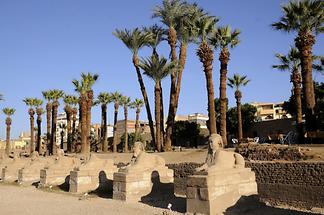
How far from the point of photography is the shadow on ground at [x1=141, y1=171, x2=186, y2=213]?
436 inches

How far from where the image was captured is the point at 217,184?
29.6ft

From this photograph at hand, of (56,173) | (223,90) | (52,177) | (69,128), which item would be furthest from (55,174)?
(69,128)

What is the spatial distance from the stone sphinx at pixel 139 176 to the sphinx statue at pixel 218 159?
9.98ft

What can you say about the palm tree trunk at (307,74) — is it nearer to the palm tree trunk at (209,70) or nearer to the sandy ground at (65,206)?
the palm tree trunk at (209,70)

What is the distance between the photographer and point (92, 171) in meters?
14.9

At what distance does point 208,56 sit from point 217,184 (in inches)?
700

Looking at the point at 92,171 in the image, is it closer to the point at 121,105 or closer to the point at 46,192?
the point at 46,192

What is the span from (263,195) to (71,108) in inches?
1486

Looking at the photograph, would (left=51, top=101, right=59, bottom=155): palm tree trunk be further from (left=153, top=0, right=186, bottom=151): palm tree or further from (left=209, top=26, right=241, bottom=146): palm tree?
(left=209, top=26, right=241, bottom=146): palm tree

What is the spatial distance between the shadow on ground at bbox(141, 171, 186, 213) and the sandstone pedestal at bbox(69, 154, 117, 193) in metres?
3.08

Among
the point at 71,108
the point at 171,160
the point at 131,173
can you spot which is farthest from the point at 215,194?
the point at 71,108

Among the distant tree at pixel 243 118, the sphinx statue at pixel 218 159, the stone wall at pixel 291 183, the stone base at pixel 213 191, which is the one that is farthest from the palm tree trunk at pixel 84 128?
the stone base at pixel 213 191

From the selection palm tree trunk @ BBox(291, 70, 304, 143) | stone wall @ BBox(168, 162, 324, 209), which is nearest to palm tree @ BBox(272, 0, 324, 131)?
palm tree trunk @ BBox(291, 70, 304, 143)

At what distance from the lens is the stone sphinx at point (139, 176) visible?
39.3ft
